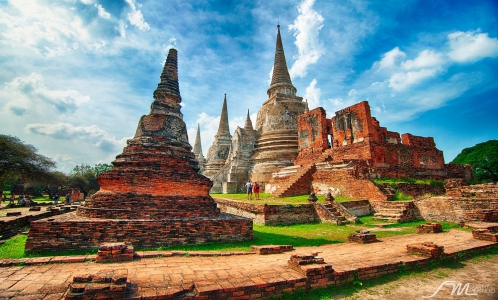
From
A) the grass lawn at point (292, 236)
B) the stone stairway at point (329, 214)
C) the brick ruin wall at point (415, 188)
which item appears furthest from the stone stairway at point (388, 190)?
the stone stairway at point (329, 214)

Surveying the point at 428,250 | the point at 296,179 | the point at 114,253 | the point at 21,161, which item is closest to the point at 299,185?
the point at 296,179

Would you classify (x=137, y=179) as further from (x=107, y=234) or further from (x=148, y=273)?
(x=148, y=273)

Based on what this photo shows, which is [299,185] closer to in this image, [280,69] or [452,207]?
[452,207]

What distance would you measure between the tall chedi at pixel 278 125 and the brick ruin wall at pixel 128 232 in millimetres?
13710

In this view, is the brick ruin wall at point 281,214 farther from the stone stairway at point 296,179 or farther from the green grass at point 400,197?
the green grass at point 400,197

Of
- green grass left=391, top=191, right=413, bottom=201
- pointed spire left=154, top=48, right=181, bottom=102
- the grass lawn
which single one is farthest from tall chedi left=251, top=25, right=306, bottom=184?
pointed spire left=154, top=48, right=181, bottom=102

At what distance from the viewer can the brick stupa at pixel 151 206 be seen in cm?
580

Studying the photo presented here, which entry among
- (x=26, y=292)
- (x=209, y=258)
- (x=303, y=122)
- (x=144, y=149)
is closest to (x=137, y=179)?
(x=144, y=149)

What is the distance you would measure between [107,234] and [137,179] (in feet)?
6.02

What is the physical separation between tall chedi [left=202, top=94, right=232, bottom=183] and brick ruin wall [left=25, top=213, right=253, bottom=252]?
2197 cm

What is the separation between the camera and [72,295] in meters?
2.87

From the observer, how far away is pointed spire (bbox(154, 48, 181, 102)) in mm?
9844

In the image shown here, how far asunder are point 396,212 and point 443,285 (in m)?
6.92

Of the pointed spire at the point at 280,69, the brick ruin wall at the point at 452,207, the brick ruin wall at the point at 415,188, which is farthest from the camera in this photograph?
the pointed spire at the point at 280,69
